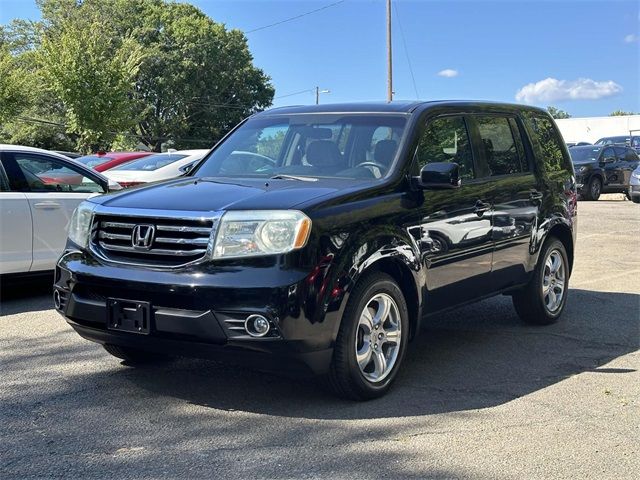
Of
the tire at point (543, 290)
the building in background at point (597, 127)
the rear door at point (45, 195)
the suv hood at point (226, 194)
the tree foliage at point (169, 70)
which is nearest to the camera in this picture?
the suv hood at point (226, 194)

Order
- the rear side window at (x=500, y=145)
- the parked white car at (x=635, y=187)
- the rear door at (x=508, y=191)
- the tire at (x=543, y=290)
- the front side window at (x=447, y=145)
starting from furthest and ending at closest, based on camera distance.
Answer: the parked white car at (x=635, y=187) → the tire at (x=543, y=290) → the rear side window at (x=500, y=145) → the rear door at (x=508, y=191) → the front side window at (x=447, y=145)

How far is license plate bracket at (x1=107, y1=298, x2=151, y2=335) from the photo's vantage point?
413 centimetres

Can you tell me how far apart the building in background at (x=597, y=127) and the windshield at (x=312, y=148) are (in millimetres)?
52693

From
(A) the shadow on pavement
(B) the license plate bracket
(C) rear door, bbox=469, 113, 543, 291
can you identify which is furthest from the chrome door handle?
(C) rear door, bbox=469, 113, 543, 291

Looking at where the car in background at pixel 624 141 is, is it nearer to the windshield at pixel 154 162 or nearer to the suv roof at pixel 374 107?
the windshield at pixel 154 162

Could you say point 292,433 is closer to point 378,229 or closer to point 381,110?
point 378,229

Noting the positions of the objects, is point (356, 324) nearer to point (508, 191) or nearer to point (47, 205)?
point (508, 191)

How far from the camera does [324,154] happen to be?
17.4 feet

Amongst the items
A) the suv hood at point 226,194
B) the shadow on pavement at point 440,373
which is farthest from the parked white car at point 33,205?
the suv hood at point 226,194

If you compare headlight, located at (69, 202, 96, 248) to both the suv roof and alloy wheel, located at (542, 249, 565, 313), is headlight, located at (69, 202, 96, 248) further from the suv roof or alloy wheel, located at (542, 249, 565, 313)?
alloy wheel, located at (542, 249, 565, 313)

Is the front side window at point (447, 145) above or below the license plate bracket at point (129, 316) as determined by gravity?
above

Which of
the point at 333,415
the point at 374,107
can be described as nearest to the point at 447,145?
the point at 374,107

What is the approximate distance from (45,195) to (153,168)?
4496mm

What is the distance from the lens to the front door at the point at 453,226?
5.02 metres
